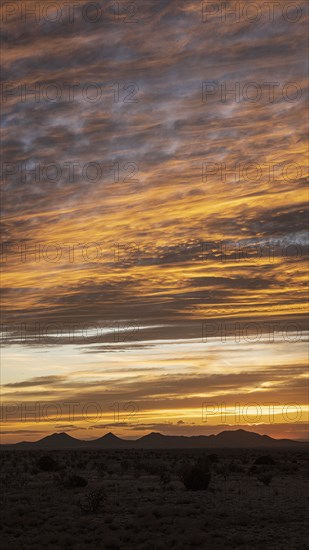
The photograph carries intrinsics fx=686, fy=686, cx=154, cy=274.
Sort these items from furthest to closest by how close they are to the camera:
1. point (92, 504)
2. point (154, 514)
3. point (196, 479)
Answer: point (196, 479)
point (92, 504)
point (154, 514)

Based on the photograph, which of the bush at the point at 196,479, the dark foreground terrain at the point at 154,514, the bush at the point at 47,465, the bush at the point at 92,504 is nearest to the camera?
the dark foreground terrain at the point at 154,514

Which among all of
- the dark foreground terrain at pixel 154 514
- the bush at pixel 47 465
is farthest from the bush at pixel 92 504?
the bush at pixel 47 465

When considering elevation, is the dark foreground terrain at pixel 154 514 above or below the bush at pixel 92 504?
below

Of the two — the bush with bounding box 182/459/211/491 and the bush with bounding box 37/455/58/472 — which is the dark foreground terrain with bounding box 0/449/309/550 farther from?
the bush with bounding box 37/455/58/472

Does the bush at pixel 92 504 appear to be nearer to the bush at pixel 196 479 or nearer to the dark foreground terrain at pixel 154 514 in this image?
the dark foreground terrain at pixel 154 514

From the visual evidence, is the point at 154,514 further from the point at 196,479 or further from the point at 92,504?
the point at 196,479

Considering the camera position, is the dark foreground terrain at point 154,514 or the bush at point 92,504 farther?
the bush at point 92,504

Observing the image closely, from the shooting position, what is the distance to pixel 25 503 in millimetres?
30859

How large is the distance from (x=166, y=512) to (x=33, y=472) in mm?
22569

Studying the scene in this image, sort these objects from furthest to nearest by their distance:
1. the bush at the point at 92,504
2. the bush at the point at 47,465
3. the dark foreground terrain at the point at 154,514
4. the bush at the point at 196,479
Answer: the bush at the point at 47,465 < the bush at the point at 196,479 < the bush at the point at 92,504 < the dark foreground terrain at the point at 154,514

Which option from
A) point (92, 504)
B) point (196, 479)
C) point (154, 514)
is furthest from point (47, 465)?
point (154, 514)

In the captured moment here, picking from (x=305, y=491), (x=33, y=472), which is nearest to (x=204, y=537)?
(x=305, y=491)

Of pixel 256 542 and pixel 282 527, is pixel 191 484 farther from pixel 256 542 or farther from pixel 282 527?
pixel 256 542

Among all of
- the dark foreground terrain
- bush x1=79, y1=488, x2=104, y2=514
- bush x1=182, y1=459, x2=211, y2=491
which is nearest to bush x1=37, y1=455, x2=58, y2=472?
the dark foreground terrain
